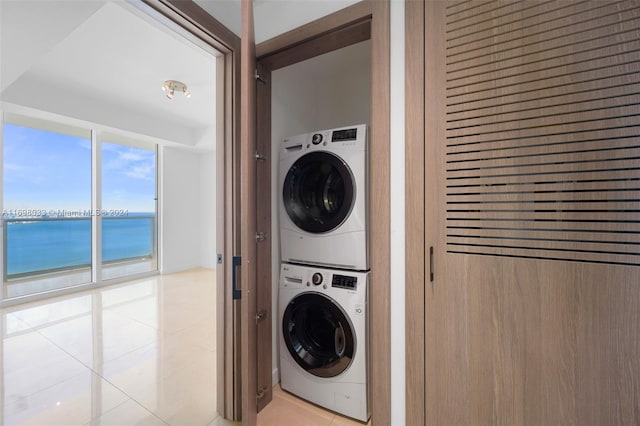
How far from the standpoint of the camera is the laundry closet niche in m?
1.76

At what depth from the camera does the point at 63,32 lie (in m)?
1.59

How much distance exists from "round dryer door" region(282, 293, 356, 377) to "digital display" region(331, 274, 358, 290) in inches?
4.3

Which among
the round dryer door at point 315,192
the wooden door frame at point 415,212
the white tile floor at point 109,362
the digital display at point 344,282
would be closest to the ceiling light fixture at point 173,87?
the round dryer door at point 315,192

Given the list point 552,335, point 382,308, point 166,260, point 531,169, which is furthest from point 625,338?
point 166,260

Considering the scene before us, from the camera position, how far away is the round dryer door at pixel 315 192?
1561 mm

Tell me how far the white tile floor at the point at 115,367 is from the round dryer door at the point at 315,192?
3.90ft

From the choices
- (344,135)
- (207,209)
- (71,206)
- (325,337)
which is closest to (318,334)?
(325,337)

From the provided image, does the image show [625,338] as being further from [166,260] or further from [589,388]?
[166,260]

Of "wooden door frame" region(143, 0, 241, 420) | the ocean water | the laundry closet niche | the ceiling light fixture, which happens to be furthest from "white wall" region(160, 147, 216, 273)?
"wooden door frame" region(143, 0, 241, 420)

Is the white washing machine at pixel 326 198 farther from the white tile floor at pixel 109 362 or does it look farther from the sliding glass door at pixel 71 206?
the sliding glass door at pixel 71 206

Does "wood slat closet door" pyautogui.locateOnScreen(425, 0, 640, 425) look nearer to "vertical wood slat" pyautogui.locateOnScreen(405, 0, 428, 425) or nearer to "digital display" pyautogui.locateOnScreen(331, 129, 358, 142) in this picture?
"vertical wood slat" pyautogui.locateOnScreen(405, 0, 428, 425)

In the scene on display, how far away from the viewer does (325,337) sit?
5.50 feet

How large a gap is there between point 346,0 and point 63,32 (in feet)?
5.94

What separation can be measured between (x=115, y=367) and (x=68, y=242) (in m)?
3.04
